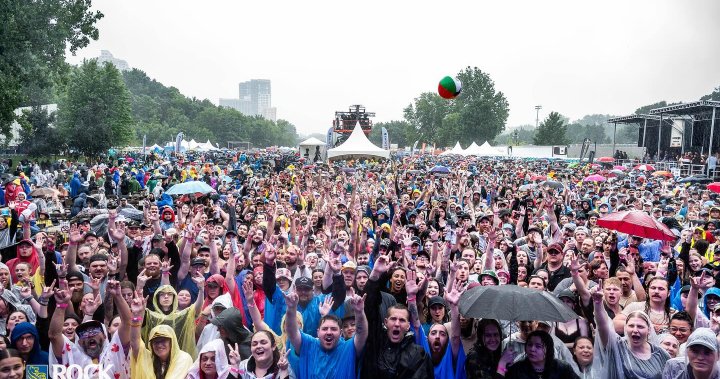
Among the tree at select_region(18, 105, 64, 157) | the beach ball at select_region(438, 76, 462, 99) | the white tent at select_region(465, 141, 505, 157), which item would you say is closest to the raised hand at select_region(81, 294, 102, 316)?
the beach ball at select_region(438, 76, 462, 99)

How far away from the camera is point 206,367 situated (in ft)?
13.0

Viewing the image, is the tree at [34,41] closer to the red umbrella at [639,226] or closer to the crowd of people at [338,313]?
the crowd of people at [338,313]

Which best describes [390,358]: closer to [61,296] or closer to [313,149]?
[61,296]

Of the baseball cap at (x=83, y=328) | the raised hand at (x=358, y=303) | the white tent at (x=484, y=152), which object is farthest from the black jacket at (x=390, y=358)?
the white tent at (x=484, y=152)

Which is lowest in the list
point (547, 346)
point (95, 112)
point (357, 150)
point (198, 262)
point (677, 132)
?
point (547, 346)

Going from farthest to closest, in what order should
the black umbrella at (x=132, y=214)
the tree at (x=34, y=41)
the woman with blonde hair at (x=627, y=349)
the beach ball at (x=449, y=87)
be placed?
the tree at (x=34, y=41)
the beach ball at (x=449, y=87)
the black umbrella at (x=132, y=214)
the woman with blonde hair at (x=627, y=349)

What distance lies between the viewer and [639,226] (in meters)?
7.10

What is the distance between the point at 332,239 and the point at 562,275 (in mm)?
2860

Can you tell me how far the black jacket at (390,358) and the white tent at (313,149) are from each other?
116ft

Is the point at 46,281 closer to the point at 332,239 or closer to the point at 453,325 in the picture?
the point at 332,239

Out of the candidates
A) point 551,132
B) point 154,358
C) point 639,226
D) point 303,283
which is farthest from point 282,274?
point 551,132

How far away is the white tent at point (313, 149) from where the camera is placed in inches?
1570

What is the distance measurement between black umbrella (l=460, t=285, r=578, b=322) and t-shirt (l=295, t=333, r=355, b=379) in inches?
32.8

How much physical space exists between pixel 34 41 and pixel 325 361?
1918 cm
